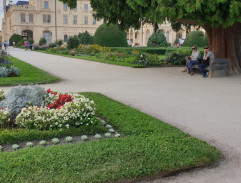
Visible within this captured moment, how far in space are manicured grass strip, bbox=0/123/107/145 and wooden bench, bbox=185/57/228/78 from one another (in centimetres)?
733

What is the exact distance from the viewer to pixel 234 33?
38.9ft

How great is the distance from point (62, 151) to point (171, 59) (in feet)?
42.3

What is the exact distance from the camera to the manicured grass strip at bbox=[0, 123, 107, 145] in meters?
4.06

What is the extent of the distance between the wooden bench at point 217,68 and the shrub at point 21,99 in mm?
7240

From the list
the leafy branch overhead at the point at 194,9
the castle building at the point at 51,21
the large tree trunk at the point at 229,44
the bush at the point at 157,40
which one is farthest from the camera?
the castle building at the point at 51,21

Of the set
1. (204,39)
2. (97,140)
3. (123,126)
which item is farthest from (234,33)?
(204,39)

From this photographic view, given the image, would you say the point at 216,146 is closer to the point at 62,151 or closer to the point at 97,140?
the point at 97,140

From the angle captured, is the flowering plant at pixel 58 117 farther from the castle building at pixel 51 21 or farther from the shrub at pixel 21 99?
the castle building at pixel 51 21

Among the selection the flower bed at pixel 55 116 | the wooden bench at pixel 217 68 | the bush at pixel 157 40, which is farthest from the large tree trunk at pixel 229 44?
the bush at pixel 157 40

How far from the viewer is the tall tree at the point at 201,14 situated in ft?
27.8

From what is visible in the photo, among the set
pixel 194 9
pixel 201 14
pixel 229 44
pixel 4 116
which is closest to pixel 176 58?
pixel 229 44

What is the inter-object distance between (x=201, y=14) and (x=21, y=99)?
6173 millimetres

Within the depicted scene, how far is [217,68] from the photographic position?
11.0 metres

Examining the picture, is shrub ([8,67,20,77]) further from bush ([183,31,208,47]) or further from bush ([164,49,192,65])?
bush ([183,31,208,47])
